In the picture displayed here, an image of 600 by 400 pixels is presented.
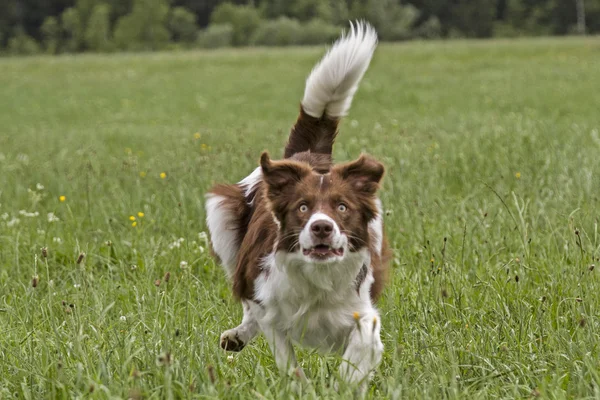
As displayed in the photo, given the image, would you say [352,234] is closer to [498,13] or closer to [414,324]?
[414,324]

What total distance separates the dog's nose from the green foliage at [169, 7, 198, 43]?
72604 mm

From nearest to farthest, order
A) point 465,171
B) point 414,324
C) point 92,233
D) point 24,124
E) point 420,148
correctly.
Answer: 1. point 414,324
2. point 92,233
3. point 465,171
4. point 420,148
5. point 24,124

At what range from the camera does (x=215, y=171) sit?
253 inches

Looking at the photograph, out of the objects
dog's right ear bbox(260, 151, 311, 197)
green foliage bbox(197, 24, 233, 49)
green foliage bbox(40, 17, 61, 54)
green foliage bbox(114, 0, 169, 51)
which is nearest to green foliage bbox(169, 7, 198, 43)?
green foliage bbox(114, 0, 169, 51)

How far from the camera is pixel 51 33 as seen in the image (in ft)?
247

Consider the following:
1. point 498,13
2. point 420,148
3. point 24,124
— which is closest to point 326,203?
point 420,148

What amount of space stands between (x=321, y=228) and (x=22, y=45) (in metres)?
74.4

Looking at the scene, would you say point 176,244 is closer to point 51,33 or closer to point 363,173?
point 363,173

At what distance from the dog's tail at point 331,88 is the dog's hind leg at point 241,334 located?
0.99 m

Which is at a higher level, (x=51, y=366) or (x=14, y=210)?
(x=51, y=366)

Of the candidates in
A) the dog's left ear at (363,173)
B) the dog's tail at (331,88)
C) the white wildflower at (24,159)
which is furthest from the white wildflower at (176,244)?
the white wildflower at (24,159)

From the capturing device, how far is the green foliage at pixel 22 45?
70.1 metres

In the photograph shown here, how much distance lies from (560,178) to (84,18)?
7627 centimetres

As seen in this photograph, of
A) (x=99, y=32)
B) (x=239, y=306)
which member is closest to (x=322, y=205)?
(x=239, y=306)
